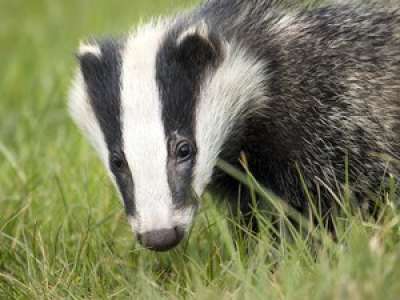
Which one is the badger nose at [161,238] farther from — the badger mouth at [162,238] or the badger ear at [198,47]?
the badger ear at [198,47]

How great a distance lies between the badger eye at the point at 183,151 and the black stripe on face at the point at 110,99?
0.76ft

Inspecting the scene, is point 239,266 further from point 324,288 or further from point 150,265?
point 150,265

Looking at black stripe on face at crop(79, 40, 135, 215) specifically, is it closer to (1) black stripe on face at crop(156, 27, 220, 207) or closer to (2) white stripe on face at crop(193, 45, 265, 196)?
(1) black stripe on face at crop(156, 27, 220, 207)

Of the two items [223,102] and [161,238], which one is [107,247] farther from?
[223,102]

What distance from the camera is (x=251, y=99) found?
4406mm

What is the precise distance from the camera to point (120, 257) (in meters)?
4.64

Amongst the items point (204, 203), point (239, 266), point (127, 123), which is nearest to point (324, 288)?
point (239, 266)

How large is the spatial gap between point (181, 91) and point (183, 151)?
10.6 inches

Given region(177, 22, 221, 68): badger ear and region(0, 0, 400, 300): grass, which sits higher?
region(177, 22, 221, 68): badger ear

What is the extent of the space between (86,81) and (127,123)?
0.53m

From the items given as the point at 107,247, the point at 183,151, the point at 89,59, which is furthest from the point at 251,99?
the point at 107,247

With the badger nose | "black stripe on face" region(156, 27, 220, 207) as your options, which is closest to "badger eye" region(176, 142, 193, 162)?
"black stripe on face" region(156, 27, 220, 207)

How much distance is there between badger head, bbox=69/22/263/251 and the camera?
157 inches

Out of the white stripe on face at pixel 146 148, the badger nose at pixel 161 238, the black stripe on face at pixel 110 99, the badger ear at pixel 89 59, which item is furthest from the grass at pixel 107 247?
the badger ear at pixel 89 59
